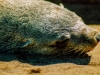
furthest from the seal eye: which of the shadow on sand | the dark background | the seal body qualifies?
the dark background

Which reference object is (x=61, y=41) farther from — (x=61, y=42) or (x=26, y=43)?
(x=26, y=43)

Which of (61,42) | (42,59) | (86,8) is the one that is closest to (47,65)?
(42,59)

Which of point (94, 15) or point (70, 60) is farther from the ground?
point (94, 15)

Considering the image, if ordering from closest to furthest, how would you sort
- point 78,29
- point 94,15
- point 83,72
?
point 83,72 → point 78,29 → point 94,15

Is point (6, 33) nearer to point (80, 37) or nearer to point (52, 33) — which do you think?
point (52, 33)

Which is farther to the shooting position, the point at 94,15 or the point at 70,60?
the point at 94,15

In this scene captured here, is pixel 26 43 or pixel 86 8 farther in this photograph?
pixel 86 8

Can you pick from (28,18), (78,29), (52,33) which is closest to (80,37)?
A: (78,29)
